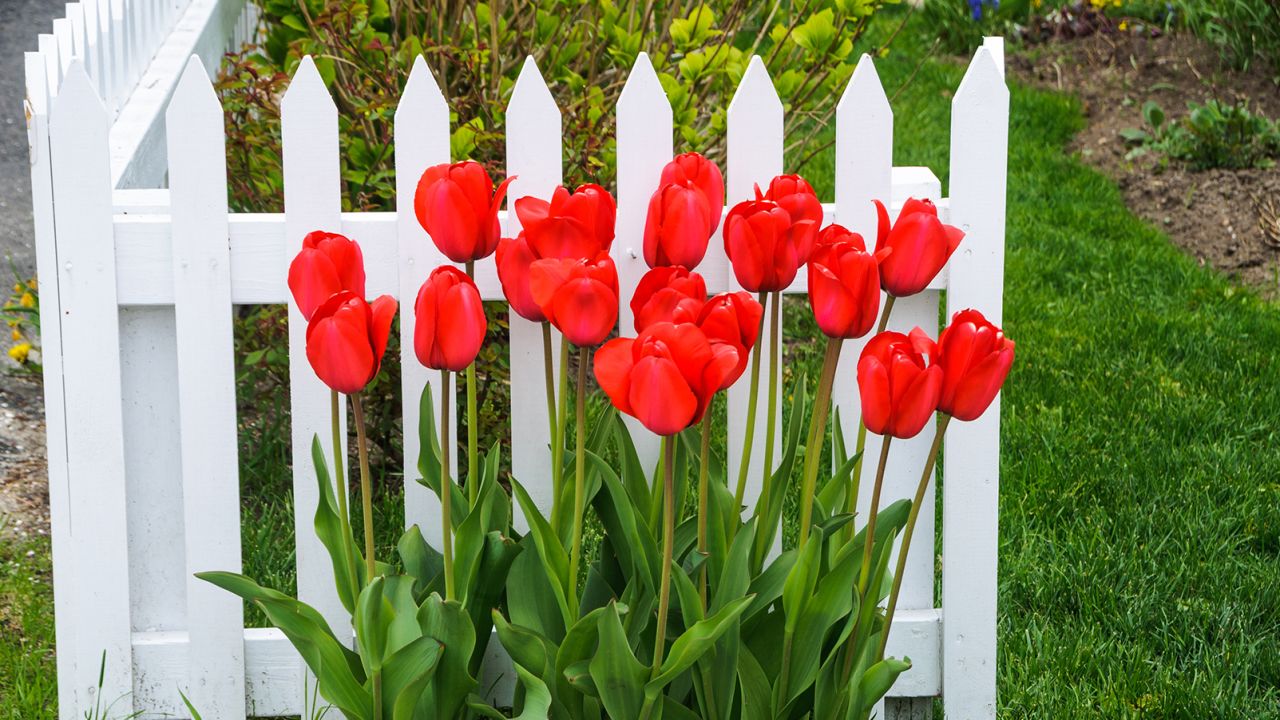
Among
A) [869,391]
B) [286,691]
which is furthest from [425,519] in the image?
[869,391]

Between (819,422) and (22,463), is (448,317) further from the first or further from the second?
(22,463)

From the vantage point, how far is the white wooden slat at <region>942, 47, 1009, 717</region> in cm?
196

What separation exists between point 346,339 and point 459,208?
0.21 m

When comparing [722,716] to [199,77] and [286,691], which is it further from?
[199,77]

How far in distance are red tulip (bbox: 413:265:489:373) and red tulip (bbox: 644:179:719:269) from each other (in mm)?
260

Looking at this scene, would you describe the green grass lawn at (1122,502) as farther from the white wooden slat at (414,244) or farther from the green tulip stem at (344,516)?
the green tulip stem at (344,516)

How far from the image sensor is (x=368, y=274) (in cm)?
198

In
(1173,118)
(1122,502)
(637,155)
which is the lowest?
(1122,502)

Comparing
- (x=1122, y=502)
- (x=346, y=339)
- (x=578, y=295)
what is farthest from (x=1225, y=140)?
(x=346, y=339)

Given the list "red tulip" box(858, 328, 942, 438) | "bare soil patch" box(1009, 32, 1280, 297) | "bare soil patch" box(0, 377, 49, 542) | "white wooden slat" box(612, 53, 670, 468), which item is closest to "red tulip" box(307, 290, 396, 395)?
"white wooden slat" box(612, 53, 670, 468)

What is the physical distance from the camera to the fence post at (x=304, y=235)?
191 centimetres

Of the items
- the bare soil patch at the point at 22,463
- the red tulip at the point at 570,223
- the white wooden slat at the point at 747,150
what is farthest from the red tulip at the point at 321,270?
the bare soil patch at the point at 22,463

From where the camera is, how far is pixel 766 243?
64.3 inches

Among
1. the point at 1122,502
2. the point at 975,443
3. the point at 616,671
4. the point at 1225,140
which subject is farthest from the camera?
the point at 1225,140
